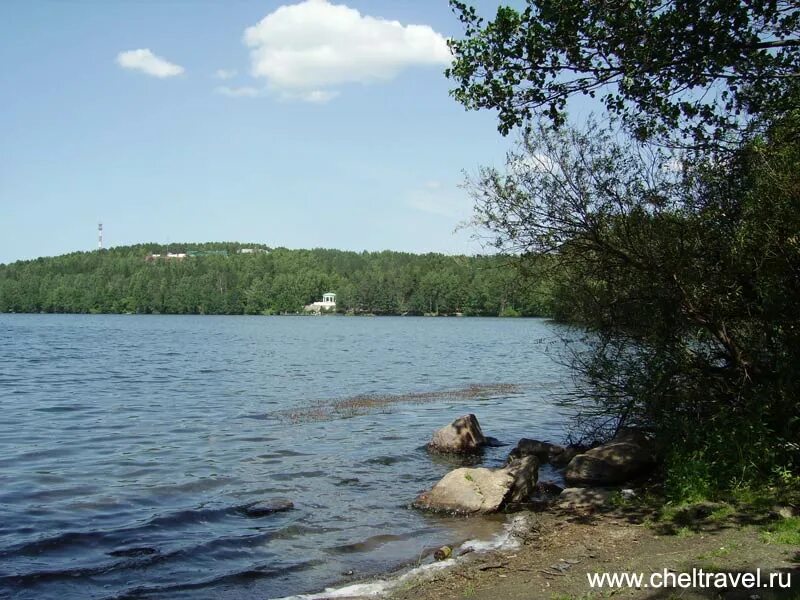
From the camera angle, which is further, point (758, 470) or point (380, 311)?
point (380, 311)

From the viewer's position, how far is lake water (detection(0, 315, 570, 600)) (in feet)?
32.4

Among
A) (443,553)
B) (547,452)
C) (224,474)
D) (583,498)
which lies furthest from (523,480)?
(224,474)

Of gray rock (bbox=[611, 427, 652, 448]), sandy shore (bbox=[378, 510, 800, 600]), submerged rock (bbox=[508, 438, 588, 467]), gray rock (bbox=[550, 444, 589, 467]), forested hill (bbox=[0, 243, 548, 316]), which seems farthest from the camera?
forested hill (bbox=[0, 243, 548, 316])

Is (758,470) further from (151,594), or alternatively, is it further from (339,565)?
(151,594)

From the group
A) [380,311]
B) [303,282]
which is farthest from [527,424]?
[303,282]

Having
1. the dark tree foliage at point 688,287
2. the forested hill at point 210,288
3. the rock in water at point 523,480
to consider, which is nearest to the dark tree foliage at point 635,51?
the dark tree foliage at point 688,287

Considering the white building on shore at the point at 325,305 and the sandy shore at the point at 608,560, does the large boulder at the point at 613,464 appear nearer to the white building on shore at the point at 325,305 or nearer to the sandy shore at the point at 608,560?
the sandy shore at the point at 608,560

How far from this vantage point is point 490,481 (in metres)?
12.5

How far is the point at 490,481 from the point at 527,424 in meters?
10.1

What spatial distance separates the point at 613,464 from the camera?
12570 mm

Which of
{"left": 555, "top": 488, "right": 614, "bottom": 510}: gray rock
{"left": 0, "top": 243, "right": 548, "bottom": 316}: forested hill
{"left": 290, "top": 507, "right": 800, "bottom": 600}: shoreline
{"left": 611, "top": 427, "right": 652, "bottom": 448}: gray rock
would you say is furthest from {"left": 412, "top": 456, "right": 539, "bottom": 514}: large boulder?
{"left": 0, "top": 243, "right": 548, "bottom": 316}: forested hill

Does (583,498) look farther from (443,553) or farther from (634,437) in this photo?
(443,553)

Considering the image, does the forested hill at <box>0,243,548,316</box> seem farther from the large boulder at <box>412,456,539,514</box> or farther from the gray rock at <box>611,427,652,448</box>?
the large boulder at <box>412,456,539,514</box>

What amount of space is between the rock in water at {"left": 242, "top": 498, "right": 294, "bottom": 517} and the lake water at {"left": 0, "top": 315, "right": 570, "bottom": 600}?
18 centimetres
